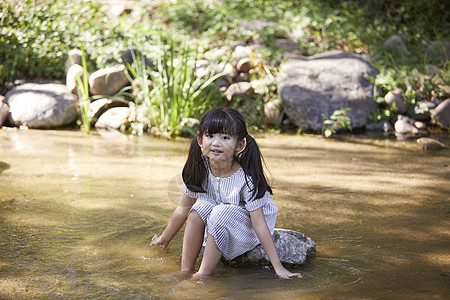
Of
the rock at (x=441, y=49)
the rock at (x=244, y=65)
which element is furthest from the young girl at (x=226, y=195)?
the rock at (x=441, y=49)

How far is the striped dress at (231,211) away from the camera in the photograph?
2.57 m

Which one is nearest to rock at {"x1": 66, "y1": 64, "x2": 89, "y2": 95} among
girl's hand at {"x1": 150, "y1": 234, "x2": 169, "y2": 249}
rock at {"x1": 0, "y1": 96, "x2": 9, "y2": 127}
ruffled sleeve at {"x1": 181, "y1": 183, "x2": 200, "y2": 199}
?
rock at {"x1": 0, "y1": 96, "x2": 9, "y2": 127}

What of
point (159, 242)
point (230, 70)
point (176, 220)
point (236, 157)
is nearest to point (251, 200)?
point (236, 157)

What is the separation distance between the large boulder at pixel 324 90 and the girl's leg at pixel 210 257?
5187mm

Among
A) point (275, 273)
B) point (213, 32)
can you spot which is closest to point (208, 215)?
point (275, 273)

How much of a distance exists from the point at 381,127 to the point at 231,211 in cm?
557

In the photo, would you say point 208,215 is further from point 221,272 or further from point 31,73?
point 31,73

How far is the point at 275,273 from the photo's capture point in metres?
2.60

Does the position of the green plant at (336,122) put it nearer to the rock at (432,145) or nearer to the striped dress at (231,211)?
the rock at (432,145)

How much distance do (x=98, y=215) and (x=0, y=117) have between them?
14.9ft

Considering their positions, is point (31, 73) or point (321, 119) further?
point (31, 73)

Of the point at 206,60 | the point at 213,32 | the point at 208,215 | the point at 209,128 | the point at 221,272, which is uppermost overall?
the point at 213,32

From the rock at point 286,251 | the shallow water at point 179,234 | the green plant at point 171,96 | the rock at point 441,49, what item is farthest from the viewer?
the rock at point 441,49

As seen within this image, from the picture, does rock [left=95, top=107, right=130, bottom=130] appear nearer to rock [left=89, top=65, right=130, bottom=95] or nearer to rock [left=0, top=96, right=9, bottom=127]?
rock [left=89, top=65, right=130, bottom=95]
